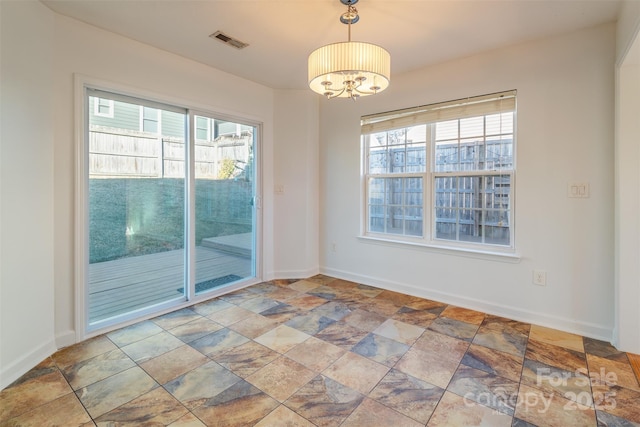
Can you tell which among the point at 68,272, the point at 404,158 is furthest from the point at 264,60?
the point at 68,272

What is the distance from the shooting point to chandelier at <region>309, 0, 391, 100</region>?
70.7 inches

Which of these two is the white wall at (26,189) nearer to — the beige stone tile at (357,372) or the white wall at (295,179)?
the beige stone tile at (357,372)

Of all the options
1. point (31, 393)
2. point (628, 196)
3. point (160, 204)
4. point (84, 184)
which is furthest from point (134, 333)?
point (628, 196)

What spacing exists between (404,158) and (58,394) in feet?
11.6

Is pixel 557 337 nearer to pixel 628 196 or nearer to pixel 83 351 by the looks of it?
pixel 628 196

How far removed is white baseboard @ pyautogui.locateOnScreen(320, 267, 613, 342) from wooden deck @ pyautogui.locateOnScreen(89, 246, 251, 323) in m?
1.83

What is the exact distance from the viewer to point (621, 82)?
7.29ft

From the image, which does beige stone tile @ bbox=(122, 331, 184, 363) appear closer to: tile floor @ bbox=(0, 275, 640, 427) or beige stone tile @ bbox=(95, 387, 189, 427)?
tile floor @ bbox=(0, 275, 640, 427)

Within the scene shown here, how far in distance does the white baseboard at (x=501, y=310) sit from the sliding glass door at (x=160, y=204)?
1.68 metres

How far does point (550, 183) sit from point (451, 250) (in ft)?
3.46

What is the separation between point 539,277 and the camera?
273cm

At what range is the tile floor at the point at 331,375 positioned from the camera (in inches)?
64.9

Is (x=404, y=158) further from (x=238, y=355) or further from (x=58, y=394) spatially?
(x=58, y=394)

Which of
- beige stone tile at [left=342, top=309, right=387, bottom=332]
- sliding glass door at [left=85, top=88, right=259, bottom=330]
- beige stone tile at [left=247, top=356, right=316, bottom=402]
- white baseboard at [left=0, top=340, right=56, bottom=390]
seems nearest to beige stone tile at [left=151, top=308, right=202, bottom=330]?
sliding glass door at [left=85, top=88, right=259, bottom=330]
